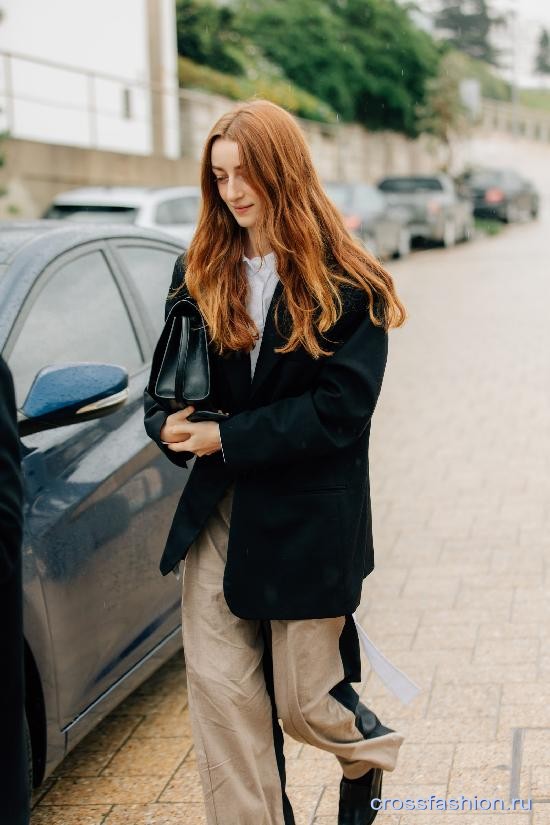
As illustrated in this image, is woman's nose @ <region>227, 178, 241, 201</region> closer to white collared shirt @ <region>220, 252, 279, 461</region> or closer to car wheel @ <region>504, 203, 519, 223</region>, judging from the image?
white collared shirt @ <region>220, 252, 279, 461</region>

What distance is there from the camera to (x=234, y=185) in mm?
2779

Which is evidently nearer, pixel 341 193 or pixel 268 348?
pixel 268 348

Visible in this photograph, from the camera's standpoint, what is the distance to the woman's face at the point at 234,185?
2770 millimetres

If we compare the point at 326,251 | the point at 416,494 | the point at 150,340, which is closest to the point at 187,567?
the point at 326,251

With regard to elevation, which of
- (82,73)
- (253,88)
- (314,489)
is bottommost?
(314,489)

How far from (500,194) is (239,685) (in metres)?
30.8

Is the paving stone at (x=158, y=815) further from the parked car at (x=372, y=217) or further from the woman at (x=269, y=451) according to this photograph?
the parked car at (x=372, y=217)

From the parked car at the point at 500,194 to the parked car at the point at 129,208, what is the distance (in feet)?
62.4

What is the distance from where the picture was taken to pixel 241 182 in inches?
109

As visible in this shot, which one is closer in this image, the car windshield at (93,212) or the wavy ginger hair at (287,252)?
the wavy ginger hair at (287,252)

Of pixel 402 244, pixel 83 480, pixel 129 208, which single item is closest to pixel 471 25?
pixel 402 244

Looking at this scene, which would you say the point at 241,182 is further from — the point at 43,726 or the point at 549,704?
the point at 549,704

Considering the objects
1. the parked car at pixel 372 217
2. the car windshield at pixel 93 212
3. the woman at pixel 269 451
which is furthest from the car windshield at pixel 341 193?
the woman at pixel 269 451

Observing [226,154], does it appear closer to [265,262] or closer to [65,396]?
[265,262]
